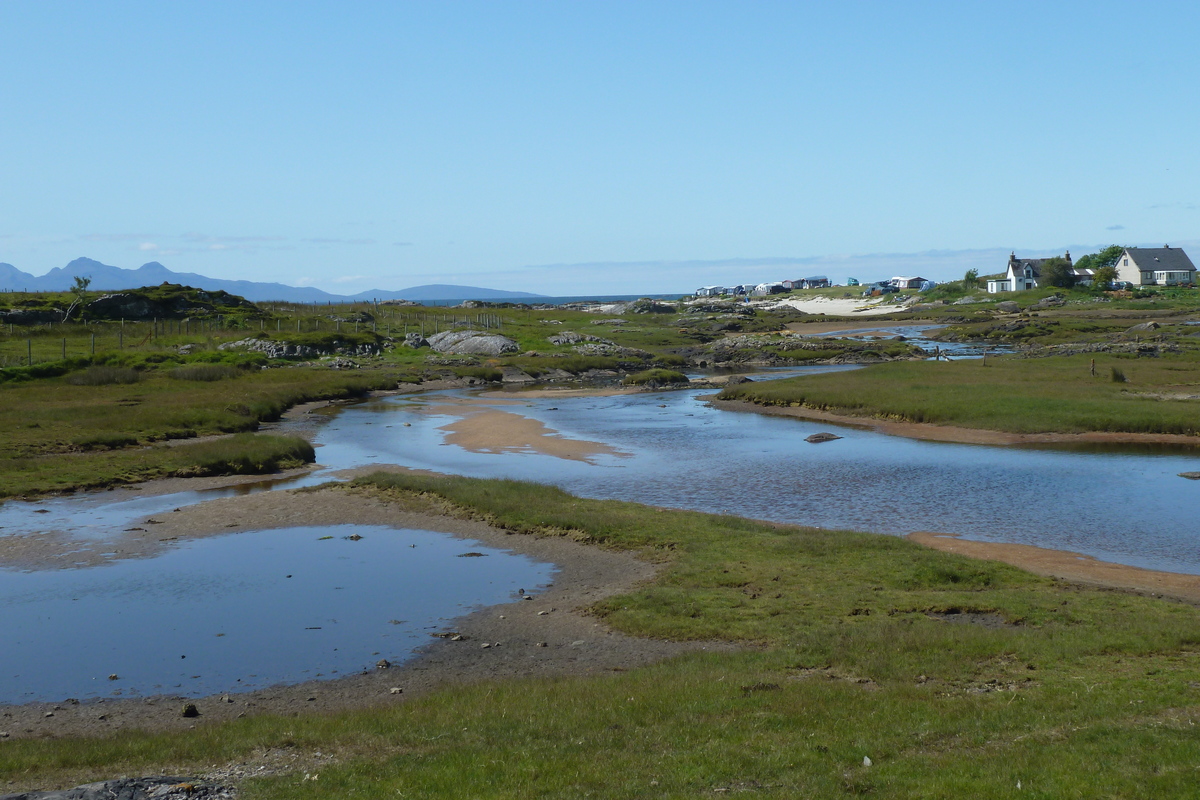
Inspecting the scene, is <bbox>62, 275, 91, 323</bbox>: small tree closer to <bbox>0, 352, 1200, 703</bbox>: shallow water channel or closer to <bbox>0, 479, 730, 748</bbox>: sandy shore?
<bbox>0, 352, 1200, 703</bbox>: shallow water channel

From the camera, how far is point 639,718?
15.1 metres

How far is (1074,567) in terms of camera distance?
27094 mm

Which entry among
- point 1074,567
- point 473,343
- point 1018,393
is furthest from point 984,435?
point 473,343

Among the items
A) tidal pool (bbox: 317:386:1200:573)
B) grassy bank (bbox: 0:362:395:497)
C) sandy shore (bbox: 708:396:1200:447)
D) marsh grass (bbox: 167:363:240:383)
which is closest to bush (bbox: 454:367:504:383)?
grassy bank (bbox: 0:362:395:497)

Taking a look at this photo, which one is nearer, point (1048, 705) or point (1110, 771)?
point (1110, 771)

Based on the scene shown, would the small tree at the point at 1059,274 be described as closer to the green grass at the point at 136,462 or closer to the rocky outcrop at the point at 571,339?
the rocky outcrop at the point at 571,339

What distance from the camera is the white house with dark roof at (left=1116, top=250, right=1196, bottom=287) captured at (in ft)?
605

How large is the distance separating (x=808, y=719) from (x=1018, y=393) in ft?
187

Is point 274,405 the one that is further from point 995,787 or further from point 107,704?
point 995,787

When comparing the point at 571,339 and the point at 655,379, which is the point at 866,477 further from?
the point at 571,339

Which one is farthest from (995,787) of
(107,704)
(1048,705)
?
(107,704)

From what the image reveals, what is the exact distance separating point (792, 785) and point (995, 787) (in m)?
2.43

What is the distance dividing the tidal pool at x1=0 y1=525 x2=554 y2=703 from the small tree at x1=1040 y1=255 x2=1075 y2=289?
19519cm

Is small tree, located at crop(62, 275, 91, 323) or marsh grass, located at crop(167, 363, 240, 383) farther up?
small tree, located at crop(62, 275, 91, 323)
